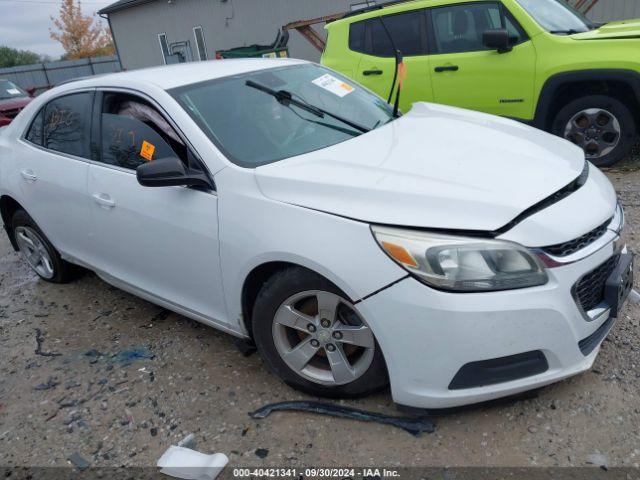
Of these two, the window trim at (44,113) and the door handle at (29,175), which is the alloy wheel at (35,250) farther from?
the window trim at (44,113)

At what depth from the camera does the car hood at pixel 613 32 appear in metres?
4.90

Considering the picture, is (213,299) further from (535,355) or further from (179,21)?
(179,21)

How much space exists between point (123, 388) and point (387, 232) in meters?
1.79

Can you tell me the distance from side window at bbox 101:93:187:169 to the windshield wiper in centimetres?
61

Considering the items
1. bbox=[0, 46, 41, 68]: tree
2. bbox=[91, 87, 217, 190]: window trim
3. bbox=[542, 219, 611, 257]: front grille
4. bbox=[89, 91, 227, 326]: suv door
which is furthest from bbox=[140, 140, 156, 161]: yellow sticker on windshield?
bbox=[0, 46, 41, 68]: tree

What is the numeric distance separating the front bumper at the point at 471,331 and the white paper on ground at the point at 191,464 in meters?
0.85

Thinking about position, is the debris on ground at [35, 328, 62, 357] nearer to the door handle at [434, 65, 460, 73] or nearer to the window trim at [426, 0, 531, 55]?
the door handle at [434, 65, 460, 73]

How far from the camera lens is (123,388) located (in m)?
2.95

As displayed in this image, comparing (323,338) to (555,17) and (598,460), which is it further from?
(555,17)

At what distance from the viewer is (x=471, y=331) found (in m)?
2.03

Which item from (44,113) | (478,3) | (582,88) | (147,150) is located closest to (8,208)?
(44,113)

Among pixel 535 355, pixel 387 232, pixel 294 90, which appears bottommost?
pixel 535 355

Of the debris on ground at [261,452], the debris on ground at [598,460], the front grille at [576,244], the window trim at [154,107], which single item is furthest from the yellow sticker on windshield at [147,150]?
the debris on ground at [598,460]

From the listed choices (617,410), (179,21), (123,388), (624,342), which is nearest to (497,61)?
(624,342)
